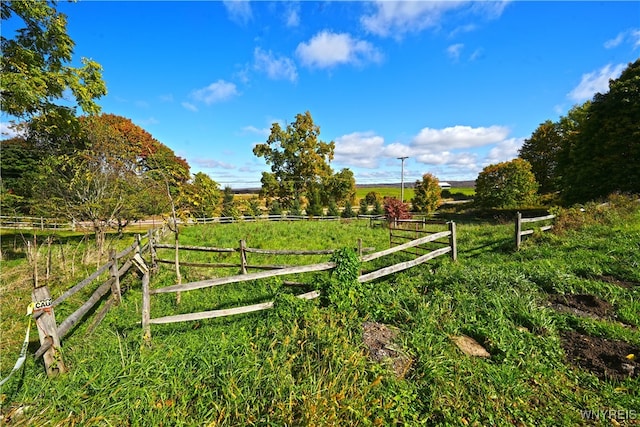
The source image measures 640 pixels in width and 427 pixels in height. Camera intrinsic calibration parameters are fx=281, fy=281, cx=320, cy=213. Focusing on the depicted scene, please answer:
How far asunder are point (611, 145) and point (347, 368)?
82.6 ft

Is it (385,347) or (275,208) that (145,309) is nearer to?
(385,347)

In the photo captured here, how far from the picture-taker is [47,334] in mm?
3312

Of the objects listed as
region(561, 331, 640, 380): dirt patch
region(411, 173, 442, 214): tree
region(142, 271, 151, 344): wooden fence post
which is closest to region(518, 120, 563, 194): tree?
region(411, 173, 442, 214): tree

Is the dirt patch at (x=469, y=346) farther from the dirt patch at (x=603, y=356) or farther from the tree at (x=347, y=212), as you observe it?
the tree at (x=347, y=212)

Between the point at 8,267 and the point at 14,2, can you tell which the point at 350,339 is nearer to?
the point at 8,267

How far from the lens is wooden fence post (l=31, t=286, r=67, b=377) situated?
10.6ft

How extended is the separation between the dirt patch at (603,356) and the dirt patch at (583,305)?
0.78 metres

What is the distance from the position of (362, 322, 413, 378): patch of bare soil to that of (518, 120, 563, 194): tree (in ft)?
129

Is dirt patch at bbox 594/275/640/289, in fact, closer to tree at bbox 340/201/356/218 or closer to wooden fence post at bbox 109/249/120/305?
wooden fence post at bbox 109/249/120/305

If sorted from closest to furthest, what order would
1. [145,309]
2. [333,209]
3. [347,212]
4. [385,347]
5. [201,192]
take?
[385,347]
[145,309]
[201,192]
[347,212]
[333,209]

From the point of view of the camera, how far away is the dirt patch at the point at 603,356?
311cm

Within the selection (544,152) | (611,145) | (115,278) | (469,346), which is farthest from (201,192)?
(544,152)

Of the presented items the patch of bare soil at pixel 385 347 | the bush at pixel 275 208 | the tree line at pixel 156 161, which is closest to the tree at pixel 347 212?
the tree line at pixel 156 161

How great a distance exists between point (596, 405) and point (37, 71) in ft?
44.7
